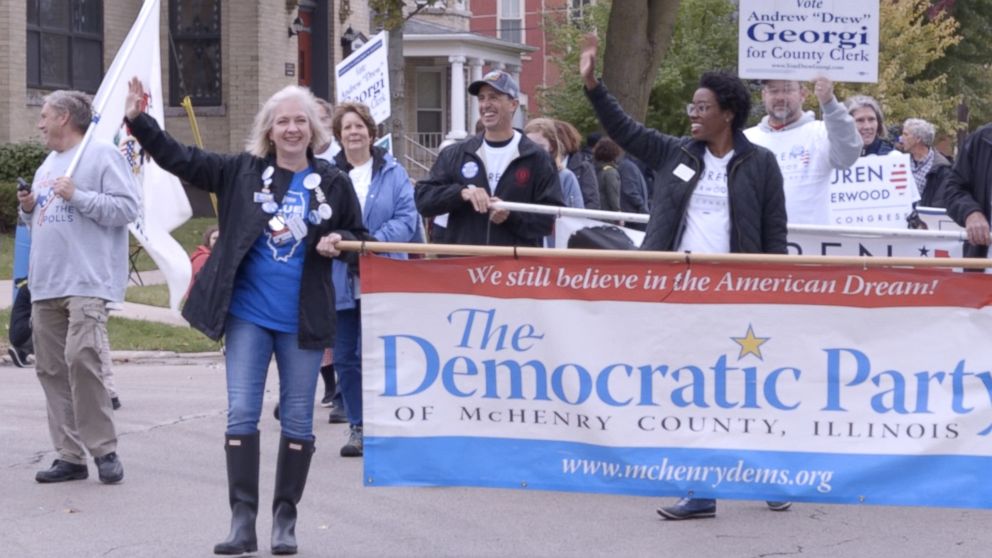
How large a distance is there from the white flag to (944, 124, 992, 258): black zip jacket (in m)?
3.80

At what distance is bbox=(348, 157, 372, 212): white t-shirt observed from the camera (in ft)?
29.2

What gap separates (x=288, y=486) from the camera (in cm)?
657

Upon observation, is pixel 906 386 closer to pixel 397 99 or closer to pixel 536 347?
pixel 536 347

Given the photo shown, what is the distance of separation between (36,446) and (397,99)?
30.4 feet

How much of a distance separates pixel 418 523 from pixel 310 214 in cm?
160

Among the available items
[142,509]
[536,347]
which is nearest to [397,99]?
[142,509]

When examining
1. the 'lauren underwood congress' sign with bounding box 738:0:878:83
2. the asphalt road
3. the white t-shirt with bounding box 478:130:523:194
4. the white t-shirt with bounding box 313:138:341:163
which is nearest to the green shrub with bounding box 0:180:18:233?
the white t-shirt with bounding box 313:138:341:163

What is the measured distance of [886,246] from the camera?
30.2 ft

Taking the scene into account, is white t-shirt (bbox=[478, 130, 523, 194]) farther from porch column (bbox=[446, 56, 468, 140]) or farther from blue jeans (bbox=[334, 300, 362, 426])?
porch column (bbox=[446, 56, 468, 140])

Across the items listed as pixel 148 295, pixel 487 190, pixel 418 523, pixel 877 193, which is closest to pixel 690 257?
pixel 418 523

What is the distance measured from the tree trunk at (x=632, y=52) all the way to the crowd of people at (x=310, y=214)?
1196 centimetres

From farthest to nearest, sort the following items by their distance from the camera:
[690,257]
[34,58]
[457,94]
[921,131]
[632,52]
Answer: [457,94] < [34,58] < [632,52] < [921,131] < [690,257]

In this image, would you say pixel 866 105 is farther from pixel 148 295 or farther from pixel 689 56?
pixel 689 56

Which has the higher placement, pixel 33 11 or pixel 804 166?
pixel 33 11
